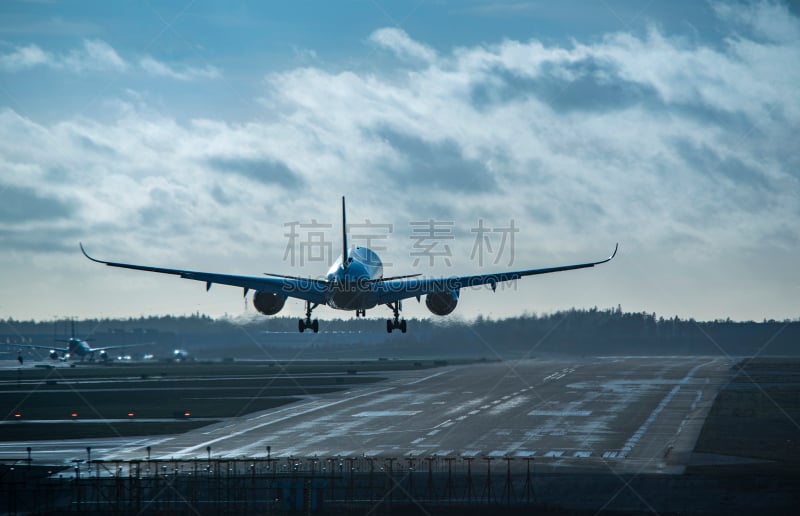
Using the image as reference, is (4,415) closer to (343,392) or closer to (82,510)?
(343,392)

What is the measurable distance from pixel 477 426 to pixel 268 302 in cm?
2941

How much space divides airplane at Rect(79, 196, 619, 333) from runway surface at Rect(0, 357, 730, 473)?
12.5 metres

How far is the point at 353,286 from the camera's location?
70188 millimetres

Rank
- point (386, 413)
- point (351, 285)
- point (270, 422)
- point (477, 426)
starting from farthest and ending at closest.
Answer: point (386, 413), point (270, 422), point (477, 426), point (351, 285)

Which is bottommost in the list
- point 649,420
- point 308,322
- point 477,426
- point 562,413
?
point 477,426

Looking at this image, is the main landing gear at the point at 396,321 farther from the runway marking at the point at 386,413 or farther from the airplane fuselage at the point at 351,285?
the runway marking at the point at 386,413

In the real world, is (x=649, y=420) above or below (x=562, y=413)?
below

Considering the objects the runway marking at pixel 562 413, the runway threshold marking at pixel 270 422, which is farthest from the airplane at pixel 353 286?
the runway marking at pixel 562 413

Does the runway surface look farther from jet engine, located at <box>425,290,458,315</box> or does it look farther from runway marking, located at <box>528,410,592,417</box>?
jet engine, located at <box>425,290,458,315</box>

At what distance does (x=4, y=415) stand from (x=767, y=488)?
277 feet

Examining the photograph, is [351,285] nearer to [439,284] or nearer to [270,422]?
[439,284]

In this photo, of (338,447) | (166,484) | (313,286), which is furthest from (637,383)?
(166,484)

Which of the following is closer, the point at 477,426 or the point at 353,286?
the point at 353,286

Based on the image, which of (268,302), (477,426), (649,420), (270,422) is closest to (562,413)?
(649,420)
